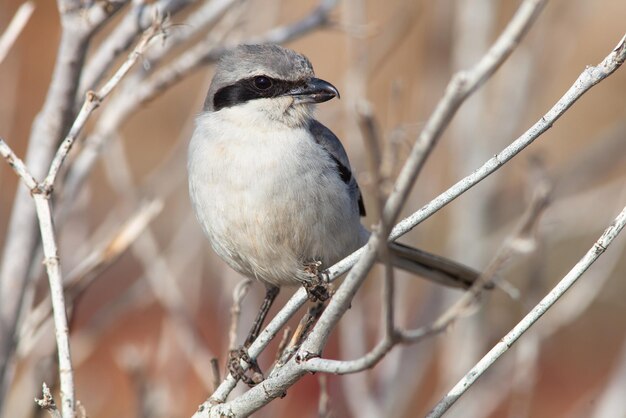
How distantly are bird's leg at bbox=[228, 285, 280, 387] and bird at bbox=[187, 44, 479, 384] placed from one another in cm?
22

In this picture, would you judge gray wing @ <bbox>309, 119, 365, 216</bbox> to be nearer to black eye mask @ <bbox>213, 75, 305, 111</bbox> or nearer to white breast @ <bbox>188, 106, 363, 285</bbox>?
white breast @ <bbox>188, 106, 363, 285</bbox>

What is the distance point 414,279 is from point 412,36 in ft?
18.4

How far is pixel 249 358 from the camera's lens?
101 inches

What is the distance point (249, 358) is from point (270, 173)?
2.88ft

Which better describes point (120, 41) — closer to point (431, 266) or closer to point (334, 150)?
point (334, 150)

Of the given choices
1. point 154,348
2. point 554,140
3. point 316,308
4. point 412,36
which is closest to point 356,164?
point 316,308

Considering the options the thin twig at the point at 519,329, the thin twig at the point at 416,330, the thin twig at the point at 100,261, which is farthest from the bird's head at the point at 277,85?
the thin twig at the point at 519,329

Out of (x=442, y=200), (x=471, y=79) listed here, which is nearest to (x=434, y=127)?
(x=471, y=79)

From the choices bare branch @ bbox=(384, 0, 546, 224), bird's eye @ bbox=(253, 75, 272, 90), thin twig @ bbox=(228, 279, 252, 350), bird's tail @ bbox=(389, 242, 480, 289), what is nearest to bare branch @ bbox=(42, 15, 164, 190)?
thin twig @ bbox=(228, 279, 252, 350)

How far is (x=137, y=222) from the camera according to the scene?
345cm

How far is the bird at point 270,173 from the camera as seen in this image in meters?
3.21

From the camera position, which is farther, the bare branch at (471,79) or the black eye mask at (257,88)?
the black eye mask at (257,88)

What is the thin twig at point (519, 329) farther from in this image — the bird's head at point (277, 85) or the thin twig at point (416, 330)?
the bird's head at point (277, 85)

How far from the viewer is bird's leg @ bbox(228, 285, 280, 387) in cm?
276
